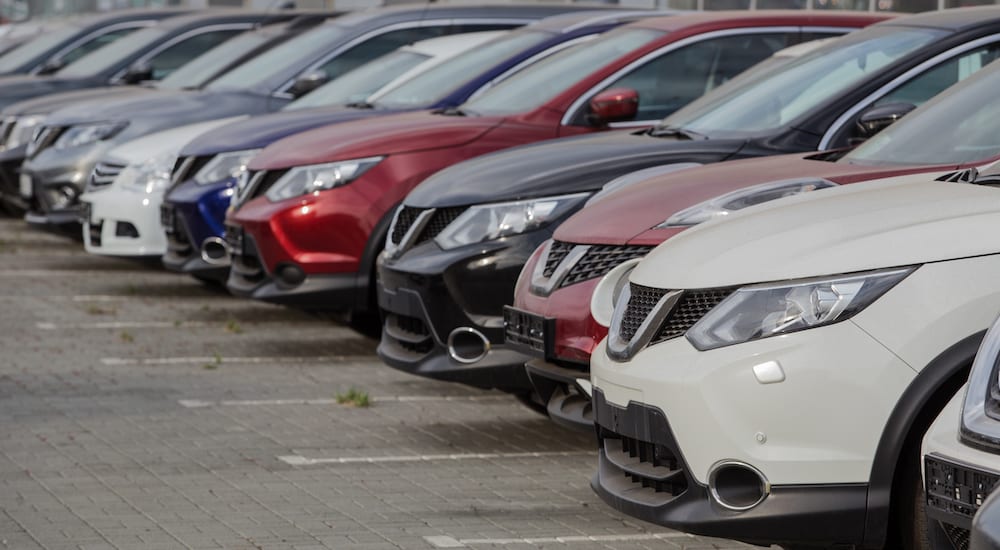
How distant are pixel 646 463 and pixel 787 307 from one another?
698mm

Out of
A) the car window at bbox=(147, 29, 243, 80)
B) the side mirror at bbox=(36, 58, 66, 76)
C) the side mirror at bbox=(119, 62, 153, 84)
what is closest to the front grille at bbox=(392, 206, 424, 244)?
the side mirror at bbox=(119, 62, 153, 84)

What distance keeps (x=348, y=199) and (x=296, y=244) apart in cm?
40

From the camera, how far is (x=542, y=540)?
5.81 metres

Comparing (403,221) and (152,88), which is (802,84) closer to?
(403,221)

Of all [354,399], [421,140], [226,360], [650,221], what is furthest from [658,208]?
[226,360]

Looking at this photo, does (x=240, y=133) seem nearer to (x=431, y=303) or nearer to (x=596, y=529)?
(x=431, y=303)

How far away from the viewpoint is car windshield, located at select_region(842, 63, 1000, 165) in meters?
6.16

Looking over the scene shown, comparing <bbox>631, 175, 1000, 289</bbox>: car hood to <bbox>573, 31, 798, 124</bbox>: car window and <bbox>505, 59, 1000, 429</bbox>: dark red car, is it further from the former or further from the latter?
<bbox>573, 31, 798, 124</bbox>: car window

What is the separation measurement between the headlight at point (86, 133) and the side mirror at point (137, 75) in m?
2.74

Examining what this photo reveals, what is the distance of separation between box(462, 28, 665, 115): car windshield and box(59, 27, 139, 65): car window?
11864 millimetres

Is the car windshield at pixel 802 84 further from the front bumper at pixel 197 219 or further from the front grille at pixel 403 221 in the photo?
the front bumper at pixel 197 219

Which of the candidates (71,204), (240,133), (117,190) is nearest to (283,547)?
(240,133)

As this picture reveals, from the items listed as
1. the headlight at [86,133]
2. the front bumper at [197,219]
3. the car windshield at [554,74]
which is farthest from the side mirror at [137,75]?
the car windshield at [554,74]

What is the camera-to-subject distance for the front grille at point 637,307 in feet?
16.1
